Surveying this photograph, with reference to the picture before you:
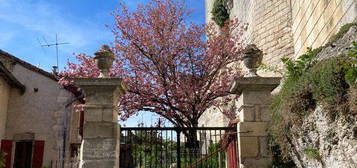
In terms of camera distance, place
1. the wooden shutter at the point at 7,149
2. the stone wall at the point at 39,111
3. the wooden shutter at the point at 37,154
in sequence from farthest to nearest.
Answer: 1. the stone wall at the point at 39,111
2. the wooden shutter at the point at 37,154
3. the wooden shutter at the point at 7,149

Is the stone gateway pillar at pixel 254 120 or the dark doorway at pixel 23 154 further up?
the stone gateway pillar at pixel 254 120

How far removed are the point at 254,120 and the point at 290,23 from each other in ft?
22.2

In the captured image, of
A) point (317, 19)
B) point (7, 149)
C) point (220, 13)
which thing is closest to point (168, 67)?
point (317, 19)

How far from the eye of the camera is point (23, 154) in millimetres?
11953

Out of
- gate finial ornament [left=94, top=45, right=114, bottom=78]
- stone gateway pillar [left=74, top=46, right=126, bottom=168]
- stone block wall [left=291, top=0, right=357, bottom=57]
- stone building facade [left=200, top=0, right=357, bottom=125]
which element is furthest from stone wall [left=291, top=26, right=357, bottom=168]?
gate finial ornament [left=94, top=45, right=114, bottom=78]

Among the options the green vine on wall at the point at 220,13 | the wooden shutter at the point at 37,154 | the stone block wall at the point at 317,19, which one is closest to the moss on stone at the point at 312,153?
the stone block wall at the point at 317,19

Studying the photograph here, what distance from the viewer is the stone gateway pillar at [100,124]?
14.0 feet

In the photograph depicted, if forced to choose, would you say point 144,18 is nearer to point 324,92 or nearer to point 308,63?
point 308,63

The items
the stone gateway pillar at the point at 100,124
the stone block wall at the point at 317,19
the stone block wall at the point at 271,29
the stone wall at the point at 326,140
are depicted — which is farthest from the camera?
the stone block wall at the point at 271,29

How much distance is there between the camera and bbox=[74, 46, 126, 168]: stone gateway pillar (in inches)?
168

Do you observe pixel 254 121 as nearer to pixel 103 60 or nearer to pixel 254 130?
pixel 254 130

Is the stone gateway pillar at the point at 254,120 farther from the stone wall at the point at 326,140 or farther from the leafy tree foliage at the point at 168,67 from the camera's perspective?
the leafy tree foliage at the point at 168,67

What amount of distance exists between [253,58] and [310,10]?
4302mm

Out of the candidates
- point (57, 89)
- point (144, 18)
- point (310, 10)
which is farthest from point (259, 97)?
point (57, 89)
